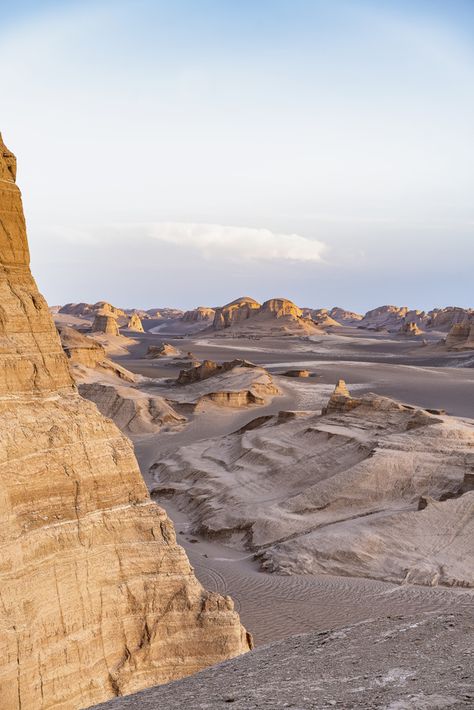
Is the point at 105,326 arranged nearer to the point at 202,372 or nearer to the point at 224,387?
the point at 202,372

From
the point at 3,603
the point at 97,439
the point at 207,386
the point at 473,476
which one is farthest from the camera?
the point at 207,386

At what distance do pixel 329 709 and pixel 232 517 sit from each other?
1557 cm

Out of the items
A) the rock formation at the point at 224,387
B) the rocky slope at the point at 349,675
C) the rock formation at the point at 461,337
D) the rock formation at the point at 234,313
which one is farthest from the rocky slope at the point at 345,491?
the rock formation at the point at 234,313

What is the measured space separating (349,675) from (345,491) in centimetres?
1473

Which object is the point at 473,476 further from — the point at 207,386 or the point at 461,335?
the point at 461,335

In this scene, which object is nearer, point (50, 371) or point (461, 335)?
point (50, 371)

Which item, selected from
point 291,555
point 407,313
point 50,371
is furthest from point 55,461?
point 407,313

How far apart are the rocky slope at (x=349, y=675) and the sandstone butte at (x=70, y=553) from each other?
143cm

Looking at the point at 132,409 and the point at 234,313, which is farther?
the point at 234,313

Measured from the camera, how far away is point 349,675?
6.99 meters

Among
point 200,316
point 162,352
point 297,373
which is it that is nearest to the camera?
point 297,373

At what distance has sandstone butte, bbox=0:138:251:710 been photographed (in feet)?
26.8

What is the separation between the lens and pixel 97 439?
9.84m

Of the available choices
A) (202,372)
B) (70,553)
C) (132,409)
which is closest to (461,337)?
(202,372)
